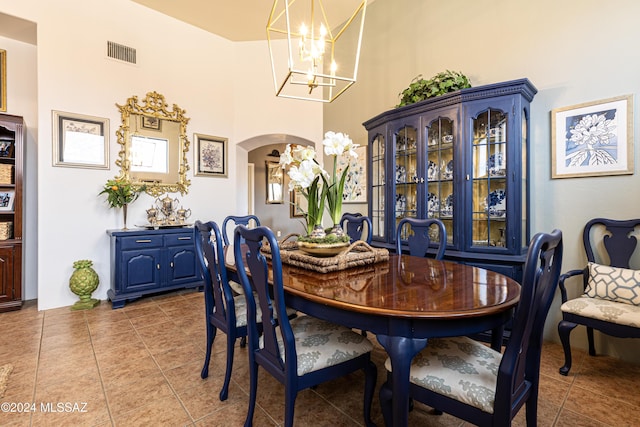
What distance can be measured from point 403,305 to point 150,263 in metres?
3.53

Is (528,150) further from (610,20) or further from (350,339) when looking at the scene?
(350,339)

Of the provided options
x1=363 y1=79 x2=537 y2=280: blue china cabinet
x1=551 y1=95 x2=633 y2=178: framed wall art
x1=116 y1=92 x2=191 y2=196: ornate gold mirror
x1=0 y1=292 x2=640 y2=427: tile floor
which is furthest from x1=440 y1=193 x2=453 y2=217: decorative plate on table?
x1=116 y1=92 x2=191 y2=196: ornate gold mirror

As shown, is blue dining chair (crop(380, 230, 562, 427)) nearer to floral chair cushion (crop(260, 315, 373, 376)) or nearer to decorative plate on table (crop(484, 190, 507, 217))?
floral chair cushion (crop(260, 315, 373, 376))

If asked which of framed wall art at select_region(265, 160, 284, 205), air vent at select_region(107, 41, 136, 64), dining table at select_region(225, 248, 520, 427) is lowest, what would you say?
dining table at select_region(225, 248, 520, 427)

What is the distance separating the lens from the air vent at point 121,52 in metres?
3.77

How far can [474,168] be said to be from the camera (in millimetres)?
2645

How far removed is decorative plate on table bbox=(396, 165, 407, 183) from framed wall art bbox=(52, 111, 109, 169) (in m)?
3.55

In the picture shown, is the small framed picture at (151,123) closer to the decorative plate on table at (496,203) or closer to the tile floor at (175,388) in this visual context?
the tile floor at (175,388)

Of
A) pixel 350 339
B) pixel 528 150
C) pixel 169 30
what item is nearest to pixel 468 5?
pixel 528 150

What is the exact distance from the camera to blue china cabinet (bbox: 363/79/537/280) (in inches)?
96.0

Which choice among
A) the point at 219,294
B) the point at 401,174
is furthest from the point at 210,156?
the point at 219,294

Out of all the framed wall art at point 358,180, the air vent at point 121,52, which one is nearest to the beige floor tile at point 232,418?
the framed wall art at point 358,180

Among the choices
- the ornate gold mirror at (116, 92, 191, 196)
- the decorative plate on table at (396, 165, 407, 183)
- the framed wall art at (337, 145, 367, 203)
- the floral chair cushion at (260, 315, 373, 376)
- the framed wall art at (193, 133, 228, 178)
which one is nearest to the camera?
the floral chair cushion at (260, 315, 373, 376)

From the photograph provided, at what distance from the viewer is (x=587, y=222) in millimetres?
2354
